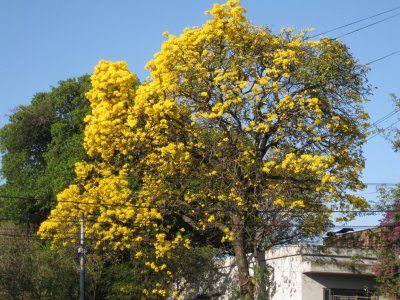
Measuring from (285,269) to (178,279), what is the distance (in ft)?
20.7

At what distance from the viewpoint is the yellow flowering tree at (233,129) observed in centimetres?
2492

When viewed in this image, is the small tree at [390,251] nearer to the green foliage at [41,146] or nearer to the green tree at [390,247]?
the green tree at [390,247]

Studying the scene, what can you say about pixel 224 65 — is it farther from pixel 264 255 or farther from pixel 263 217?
pixel 264 255

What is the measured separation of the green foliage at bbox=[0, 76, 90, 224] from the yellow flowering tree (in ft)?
36.9

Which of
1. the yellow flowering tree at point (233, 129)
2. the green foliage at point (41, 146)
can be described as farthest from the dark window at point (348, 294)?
the green foliage at point (41, 146)

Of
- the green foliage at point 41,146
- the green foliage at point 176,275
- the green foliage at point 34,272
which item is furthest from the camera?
the green foliage at point 41,146

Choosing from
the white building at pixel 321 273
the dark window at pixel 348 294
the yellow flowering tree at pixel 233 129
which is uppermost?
the yellow flowering tree at pixel 233 129

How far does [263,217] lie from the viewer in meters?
26.7

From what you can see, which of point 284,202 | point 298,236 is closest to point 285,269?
point 284,202

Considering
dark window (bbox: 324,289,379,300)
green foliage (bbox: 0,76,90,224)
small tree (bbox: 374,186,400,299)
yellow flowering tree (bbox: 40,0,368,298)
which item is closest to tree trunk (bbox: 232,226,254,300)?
yellow flowering tree (bbox: 40,0,368,298)

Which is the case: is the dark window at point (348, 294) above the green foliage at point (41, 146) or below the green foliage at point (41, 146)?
below

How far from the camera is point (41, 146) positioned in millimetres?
42656

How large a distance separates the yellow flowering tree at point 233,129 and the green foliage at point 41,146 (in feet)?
36.9

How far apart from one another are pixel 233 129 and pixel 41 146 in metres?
20.0
